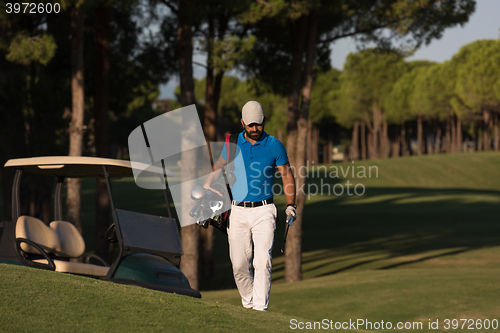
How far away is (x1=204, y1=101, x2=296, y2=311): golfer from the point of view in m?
5.38

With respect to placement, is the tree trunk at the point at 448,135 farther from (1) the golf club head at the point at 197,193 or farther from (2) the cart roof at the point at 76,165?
(1) the golf club head at the point at 197,193

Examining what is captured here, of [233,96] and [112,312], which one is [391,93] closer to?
[233,96]

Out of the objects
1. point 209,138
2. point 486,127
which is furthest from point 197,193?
point 486,127

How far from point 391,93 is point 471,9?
51474mm

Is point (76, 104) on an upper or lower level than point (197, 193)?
upper

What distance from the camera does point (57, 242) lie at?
762 cm

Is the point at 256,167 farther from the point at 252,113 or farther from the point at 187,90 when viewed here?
the point at 187,90

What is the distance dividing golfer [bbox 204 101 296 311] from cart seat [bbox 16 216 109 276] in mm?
2243

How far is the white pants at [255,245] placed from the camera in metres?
5.36

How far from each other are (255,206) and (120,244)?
1.74 metres

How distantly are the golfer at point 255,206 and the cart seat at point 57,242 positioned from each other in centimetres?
224

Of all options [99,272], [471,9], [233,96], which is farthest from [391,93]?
[99,272]

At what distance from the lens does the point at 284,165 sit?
18.4 feet

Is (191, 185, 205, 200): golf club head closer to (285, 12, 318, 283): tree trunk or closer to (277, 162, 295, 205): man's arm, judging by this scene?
(277, 162, 295, 205): man's arm
